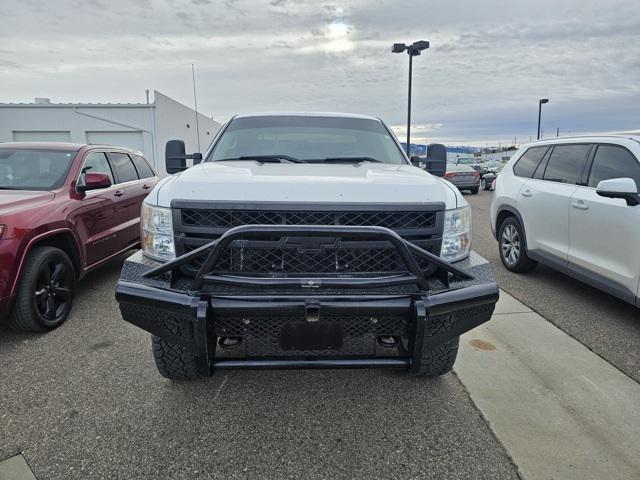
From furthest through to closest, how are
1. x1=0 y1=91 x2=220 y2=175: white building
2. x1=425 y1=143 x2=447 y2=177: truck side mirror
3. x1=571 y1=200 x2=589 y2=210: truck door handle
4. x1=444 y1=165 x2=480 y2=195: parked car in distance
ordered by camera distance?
1. x1=0 y1=91 x2=220 y2=175: white building
2. x1=444 y1=165 x2=480 y2=195: parked car in distance
3. x1=571 y1=200 x2=589 y2=210: truck door handle
4. x1=425 y1=143 x2=447 y2=177: truck side mirror

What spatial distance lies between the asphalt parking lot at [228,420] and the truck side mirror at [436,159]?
1837 millimetres

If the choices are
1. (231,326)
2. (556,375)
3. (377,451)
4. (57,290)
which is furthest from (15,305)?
(556,375)

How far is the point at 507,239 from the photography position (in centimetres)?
590

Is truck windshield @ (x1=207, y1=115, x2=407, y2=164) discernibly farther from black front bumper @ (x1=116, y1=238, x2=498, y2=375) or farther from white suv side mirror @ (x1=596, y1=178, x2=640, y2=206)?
white suv side mirror @ (x1=596, y1=178, x2=640, y2=206)

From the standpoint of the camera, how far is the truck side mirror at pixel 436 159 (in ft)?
12.8

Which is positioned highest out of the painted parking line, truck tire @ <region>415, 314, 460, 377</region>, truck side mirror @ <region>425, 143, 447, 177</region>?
truck side mirror @ <region>425, 143, 447, 177</region>

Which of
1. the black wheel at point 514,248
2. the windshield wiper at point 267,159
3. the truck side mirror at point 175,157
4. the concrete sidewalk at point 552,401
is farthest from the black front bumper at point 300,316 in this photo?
the black wheel at point 514,248

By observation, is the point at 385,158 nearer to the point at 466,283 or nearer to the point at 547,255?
the point at 466,283

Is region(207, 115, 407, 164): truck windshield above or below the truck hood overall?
above

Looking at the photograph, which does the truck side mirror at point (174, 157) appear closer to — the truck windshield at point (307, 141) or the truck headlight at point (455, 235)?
the truck windshield at point (307, 141)

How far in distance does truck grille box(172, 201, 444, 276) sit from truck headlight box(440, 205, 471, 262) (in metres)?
0.12

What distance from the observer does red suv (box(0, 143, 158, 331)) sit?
3467 mm

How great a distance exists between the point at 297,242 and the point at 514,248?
14.8 feet

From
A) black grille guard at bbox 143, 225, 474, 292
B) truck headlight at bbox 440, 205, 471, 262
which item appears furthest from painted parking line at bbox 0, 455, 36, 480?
truck headlight at bbox 440, 205, 471, 262
